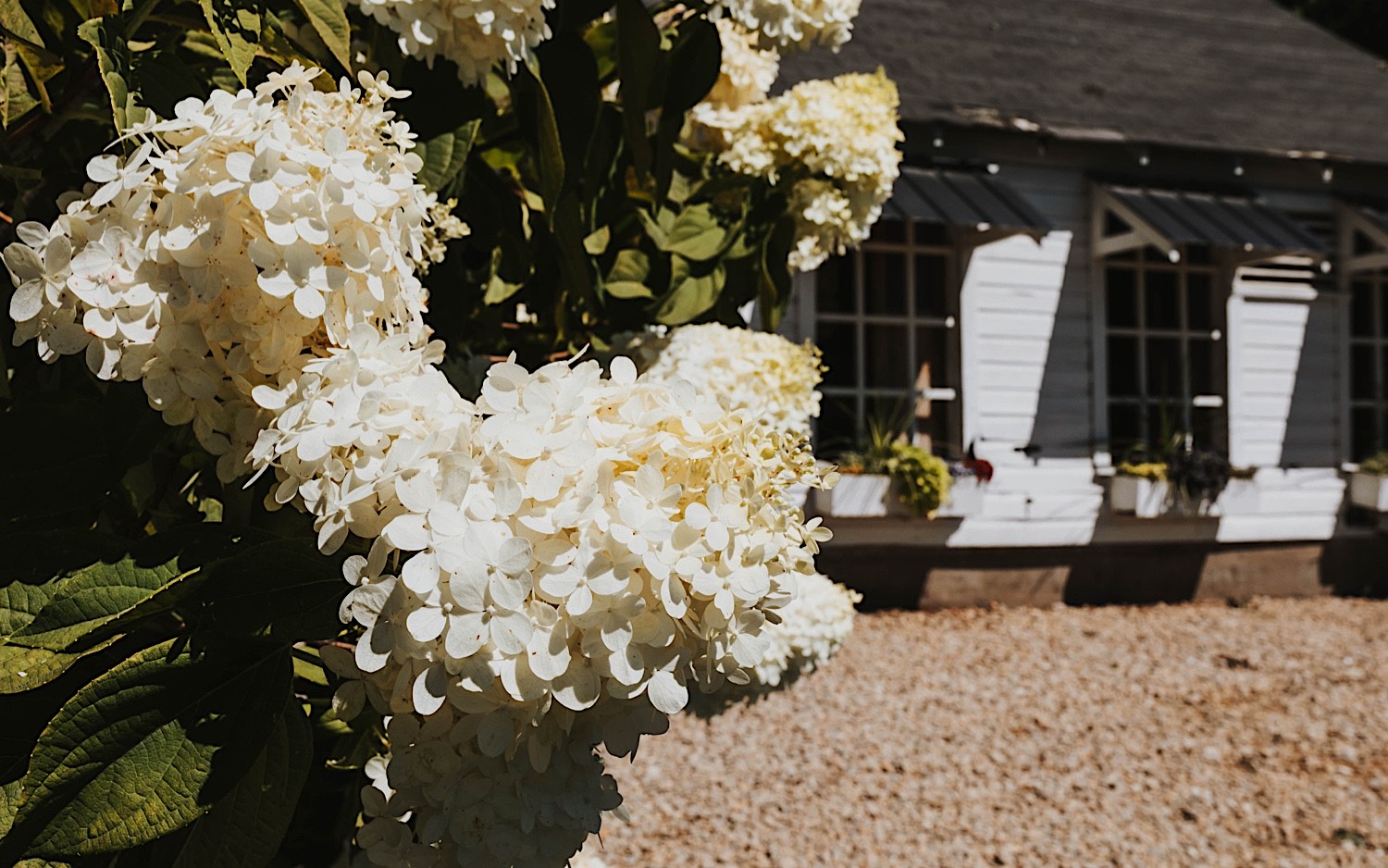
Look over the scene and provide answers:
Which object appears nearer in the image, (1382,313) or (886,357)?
(886,357)

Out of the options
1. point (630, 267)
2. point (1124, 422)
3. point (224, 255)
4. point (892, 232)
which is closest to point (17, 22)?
point (224, 255)

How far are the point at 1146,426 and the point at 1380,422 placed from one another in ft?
7.08

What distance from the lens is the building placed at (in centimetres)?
677

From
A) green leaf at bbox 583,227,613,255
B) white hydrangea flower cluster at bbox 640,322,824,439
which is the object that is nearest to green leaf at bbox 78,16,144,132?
green leaf at bbox 583,227,613,255

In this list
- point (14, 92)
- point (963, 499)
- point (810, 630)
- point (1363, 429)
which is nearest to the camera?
point (14, 92)

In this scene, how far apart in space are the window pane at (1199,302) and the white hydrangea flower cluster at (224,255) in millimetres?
7793

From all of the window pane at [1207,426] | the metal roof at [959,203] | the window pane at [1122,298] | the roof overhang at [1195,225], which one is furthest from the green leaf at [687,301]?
the window pane at [1207,426]

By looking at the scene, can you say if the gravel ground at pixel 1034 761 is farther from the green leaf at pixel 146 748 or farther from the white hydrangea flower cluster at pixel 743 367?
the green leaf at pixel 146 748

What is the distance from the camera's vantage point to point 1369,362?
8.37 metres

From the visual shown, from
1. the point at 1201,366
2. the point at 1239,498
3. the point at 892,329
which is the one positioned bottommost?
the point at 1239,498

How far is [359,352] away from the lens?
722mm

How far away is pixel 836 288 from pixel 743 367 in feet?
18.1

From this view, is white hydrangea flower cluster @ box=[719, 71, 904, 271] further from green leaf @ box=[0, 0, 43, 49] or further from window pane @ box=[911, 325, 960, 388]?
window pane @ box=[911, 325, 960, 388]

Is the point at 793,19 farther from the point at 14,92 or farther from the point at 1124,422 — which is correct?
the point at 1124,422
